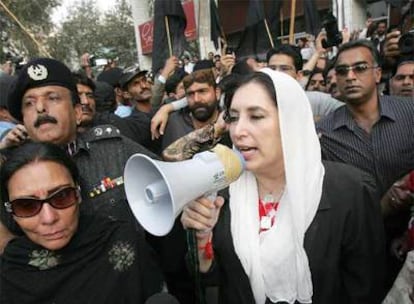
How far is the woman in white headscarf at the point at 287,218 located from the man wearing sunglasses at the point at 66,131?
2.12 ft

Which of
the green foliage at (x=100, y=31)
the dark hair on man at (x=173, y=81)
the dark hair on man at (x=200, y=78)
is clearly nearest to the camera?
the dark hair on man at (x=200, y=78)

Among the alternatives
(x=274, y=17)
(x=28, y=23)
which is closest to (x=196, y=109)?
(x=274, y=17)

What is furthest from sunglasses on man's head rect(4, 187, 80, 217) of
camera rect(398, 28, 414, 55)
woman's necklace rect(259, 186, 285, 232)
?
camera rect(398, 28, 414, 55)

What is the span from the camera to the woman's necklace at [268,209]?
6.50 feet

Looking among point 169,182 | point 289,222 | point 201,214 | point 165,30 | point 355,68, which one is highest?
point 165,30

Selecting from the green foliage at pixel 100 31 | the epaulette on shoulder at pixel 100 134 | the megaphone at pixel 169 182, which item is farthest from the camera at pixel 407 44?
the green foliage at pixel 100 31

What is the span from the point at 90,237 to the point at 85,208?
0.44m

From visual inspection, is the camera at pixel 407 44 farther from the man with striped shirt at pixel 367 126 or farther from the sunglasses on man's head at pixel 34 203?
the sunglasses on man's head at pixel 34 203

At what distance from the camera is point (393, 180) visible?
8.84 ft

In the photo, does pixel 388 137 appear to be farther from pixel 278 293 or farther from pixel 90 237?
pixel 90 237

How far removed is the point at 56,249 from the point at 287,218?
991 millimetres

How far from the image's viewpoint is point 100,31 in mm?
38844

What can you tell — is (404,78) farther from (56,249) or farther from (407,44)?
(56,249)

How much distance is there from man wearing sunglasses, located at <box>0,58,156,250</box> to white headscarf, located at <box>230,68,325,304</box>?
710 millimetres
